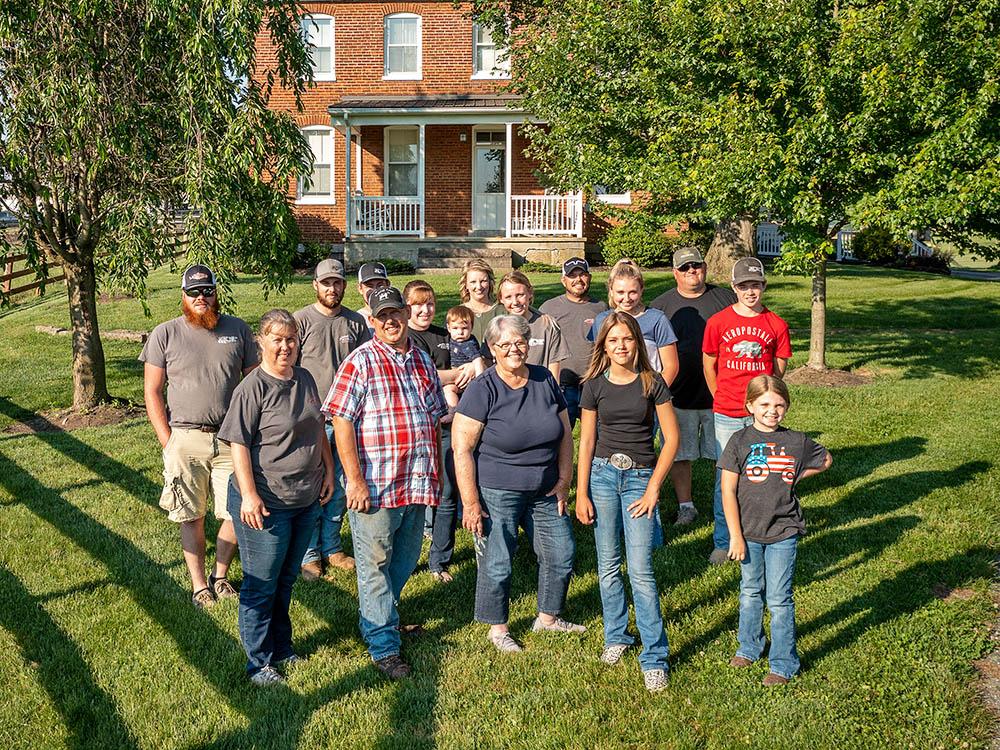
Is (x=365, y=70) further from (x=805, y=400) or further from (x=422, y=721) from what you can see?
(x=422, y=721)

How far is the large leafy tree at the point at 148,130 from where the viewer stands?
336 inches

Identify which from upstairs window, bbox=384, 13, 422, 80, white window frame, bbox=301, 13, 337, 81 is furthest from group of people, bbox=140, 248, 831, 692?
white window frame, bbox=301, 13, 337, 81

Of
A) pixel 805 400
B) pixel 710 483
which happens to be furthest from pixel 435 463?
pixel 805 400

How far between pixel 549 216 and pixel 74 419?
49.3ft

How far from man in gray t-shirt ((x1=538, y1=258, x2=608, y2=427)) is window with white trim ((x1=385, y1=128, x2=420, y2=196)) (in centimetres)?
1942

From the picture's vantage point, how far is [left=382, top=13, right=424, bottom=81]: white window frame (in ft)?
81.0

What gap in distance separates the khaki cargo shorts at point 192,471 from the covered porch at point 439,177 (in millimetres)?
18372

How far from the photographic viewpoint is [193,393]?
532cm

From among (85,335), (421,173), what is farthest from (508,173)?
(85,335)

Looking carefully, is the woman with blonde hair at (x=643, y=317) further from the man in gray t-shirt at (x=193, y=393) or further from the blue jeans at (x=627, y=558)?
the man in gray t-shirt at (x=193, y=393)

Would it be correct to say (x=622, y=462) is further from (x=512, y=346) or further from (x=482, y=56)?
(x=482, y=56)

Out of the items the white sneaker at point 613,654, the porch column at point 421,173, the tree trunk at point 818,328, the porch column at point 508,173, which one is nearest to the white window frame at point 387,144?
the porch column at point 421,173

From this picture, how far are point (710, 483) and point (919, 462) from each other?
80.5 inches

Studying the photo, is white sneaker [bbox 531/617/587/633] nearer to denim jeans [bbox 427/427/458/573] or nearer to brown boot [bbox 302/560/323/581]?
denim jeans [bbox 427/427/458/573]
